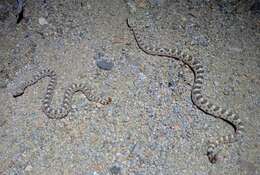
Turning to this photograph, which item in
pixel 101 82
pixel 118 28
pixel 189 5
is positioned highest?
pixel 189 5

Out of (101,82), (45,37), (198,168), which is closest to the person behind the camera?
(198,168)

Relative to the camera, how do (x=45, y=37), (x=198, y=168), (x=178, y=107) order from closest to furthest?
1. (x=198, y=168)
2. (x=178, y=107)
3. (x=45, y=37)

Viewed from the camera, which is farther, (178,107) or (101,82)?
(101,82)

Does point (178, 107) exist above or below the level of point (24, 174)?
above

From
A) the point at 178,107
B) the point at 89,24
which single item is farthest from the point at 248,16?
the point at 89,24

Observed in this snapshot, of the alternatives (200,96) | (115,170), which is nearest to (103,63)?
(200,96)

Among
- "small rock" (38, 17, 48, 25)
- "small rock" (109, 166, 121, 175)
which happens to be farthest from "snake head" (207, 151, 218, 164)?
"small rock" (38, 17, 48, 25)

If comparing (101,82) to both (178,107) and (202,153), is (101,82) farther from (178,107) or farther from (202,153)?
(202,153)
